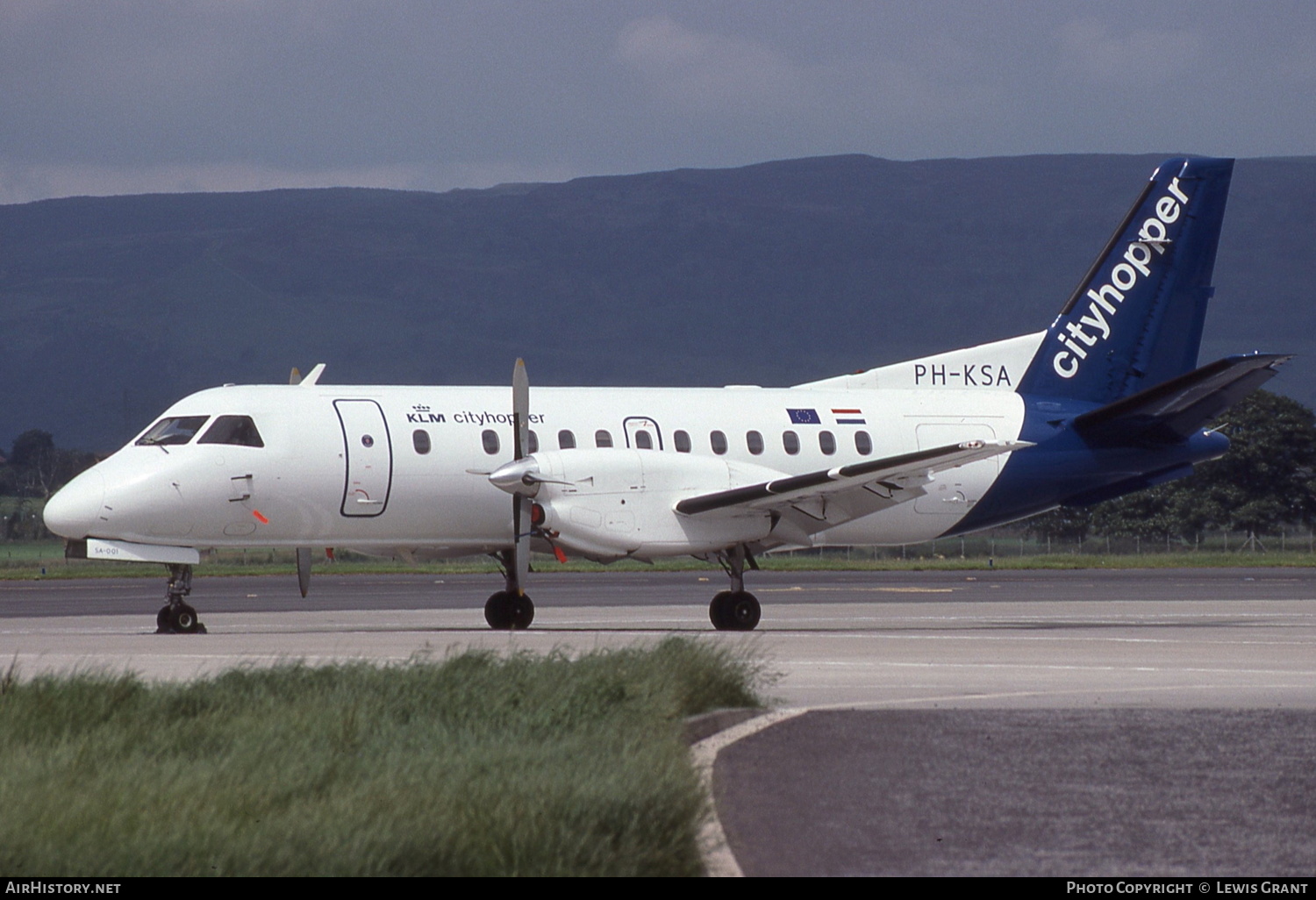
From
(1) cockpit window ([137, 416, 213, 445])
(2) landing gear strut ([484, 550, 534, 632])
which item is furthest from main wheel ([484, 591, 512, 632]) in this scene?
(1) cockpit window ([137, 416, 213, 445])

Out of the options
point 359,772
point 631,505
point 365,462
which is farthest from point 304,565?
point 359,772

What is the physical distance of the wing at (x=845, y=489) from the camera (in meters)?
24.3

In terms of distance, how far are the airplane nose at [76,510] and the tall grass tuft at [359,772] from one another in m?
10.6

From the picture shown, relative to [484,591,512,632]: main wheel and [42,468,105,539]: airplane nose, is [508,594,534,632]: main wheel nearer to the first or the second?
[484,591,512,632]: main wheel

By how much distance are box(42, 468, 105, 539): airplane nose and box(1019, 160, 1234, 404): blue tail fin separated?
15022mm

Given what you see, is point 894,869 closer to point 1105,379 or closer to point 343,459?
point 343,459

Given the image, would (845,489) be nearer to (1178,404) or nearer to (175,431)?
(1178,404)

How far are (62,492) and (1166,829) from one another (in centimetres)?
1835

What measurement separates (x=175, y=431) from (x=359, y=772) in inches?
655

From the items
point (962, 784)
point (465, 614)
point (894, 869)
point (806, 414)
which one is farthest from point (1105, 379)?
point (894, 869)

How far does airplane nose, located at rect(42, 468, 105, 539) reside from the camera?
23609 millimetres

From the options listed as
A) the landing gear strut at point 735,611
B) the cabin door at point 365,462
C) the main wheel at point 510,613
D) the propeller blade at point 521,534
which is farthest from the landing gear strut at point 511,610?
the landing gear strut at point 735,611

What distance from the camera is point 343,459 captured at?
25.1 meters

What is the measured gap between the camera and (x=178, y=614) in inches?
938
